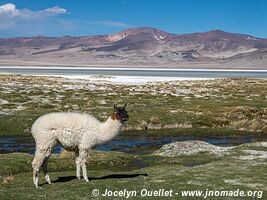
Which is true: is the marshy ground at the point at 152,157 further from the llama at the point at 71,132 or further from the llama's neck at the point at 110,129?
the llama's neck at the point at 110,129

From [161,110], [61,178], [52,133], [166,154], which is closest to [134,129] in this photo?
[161,110]

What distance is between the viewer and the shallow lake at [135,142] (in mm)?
37188

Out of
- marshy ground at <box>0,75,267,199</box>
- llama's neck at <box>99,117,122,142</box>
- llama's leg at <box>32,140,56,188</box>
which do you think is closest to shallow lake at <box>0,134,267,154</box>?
marshy ground at <box>0,75,267,199</box>

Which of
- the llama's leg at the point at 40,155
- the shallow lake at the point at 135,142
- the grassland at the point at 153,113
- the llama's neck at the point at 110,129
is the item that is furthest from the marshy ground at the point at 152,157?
the shallow lake at the point at 135,142

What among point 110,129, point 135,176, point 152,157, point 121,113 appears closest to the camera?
point 121,113

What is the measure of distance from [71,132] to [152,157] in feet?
46.6

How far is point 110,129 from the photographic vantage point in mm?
18641

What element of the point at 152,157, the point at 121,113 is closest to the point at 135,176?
the point at 121,113

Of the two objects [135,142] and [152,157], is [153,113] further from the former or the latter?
[152,157]

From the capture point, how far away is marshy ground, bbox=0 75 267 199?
1825 centimetres

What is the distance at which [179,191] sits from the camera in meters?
17.3

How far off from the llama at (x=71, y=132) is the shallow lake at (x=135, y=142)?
57.6ft

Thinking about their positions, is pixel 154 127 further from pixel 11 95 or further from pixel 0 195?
pixel 0 195

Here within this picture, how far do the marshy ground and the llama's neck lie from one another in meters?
2.01
